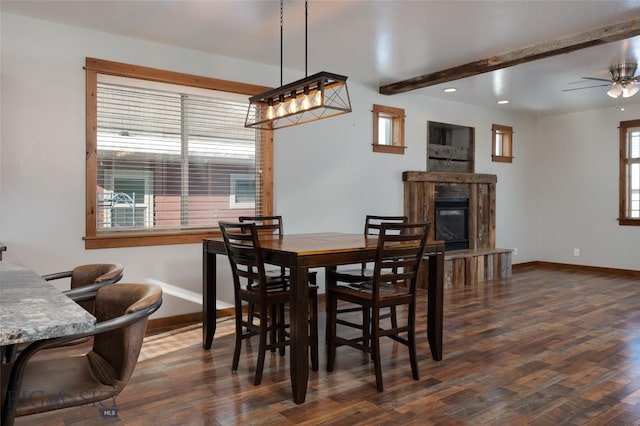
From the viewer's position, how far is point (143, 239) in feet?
13.9

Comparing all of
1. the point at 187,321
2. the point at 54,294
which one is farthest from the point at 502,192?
the point at 54,294

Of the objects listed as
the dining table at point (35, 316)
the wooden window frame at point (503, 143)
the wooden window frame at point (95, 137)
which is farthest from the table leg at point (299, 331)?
the wooden window frame at point (503, 143)

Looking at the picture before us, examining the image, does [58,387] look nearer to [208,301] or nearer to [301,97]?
[208,301]

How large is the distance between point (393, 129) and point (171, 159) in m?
3.11

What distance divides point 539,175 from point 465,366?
6079mm

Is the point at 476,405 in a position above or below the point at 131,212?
below

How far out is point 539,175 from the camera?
8.27 metres

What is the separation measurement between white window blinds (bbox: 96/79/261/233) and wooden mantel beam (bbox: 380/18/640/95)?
2.03m

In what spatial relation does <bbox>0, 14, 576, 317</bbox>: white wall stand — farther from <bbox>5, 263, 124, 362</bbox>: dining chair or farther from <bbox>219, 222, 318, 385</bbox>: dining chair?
<bbox>5, 263, 124, 362</bbox>: dining chair

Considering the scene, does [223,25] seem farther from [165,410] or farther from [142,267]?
[165,410]

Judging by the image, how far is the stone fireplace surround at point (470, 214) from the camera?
20.7 feet

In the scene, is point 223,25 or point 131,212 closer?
point 223,25

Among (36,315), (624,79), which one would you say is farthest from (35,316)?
(624,79)

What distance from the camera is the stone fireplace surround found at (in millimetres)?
6305
